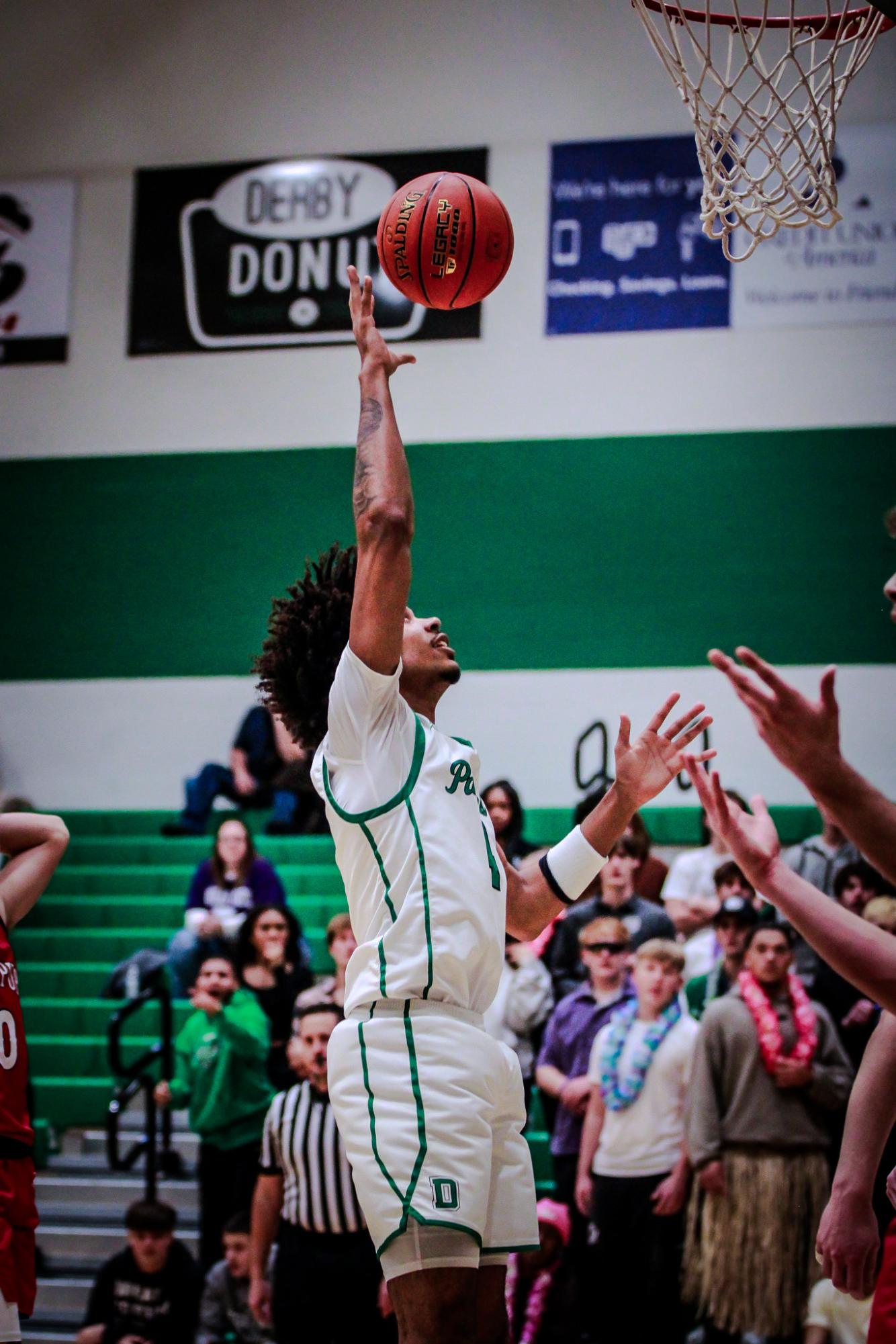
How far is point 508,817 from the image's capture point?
7730 millimetres

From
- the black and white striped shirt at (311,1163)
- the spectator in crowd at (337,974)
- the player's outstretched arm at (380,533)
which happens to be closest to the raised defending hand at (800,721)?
the player's outstretched arm at (380,533)

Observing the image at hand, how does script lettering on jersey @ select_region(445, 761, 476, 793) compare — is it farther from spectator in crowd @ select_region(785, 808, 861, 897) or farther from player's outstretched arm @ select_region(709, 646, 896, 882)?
spectator in crowd @ select_region(785, 808, 861, 897)

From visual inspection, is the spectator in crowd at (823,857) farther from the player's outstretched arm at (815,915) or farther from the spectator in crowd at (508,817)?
the player's outstretched arm at (815,915)

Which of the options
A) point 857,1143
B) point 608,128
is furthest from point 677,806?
point 857,1143

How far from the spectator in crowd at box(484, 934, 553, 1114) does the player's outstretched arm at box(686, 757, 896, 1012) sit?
4085 mm

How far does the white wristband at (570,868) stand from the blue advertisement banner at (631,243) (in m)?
7.72

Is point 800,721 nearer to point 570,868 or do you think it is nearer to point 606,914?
point 570,868

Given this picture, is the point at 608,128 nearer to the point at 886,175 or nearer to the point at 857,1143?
the point at 886,175

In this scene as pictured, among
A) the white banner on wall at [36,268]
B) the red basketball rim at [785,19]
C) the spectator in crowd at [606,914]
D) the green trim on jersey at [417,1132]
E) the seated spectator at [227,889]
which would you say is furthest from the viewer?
the white banner on wall at [36,268]

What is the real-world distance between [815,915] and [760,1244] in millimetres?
3783

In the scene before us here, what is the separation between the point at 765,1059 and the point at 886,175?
6762mm

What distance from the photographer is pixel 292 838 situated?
9914mm

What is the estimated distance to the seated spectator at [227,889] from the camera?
783 centimetres

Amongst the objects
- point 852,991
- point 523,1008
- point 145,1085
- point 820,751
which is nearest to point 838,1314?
point 852,991
